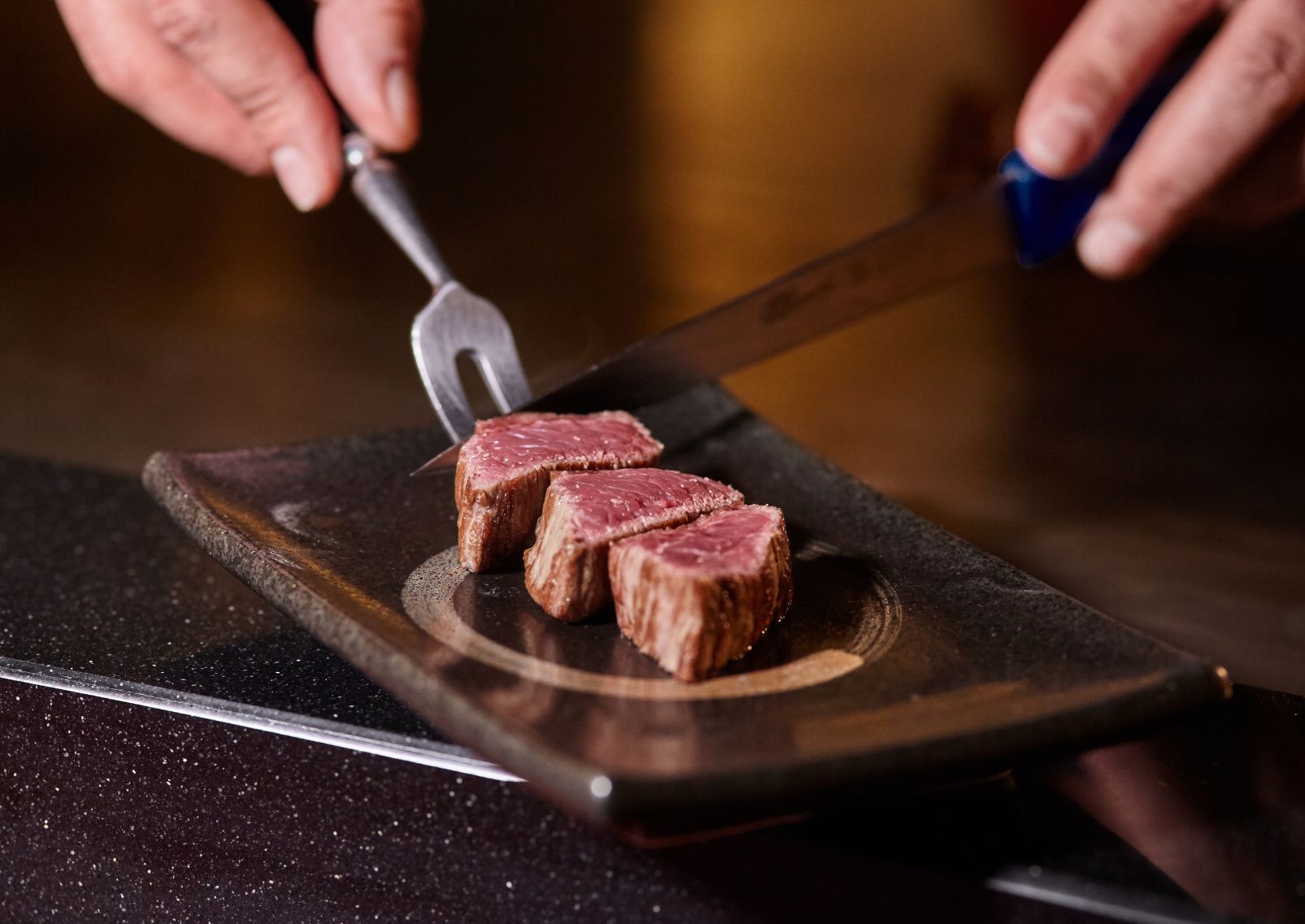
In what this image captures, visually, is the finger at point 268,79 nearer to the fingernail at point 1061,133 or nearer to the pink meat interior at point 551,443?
the pink meat interior at point 551,443

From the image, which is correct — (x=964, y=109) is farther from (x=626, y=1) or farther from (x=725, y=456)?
(x=725, y=456)

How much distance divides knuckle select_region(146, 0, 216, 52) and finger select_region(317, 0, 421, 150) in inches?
11.6

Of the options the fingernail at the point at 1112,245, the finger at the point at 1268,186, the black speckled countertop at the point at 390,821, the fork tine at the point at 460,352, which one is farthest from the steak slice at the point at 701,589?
the finger at the point at 1268,186

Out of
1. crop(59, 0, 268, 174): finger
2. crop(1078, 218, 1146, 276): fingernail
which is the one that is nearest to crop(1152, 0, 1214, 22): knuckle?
crop(1078, 218, 1146, 276): fingernail

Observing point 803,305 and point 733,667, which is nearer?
point 733,667

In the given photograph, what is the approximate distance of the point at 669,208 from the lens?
7.79 m

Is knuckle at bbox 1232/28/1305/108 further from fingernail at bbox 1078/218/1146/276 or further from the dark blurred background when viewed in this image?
the dark blurred background

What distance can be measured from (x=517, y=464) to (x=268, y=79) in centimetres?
118

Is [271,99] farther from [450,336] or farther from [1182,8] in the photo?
[1182,8]

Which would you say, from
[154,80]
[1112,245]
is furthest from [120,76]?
[1112,245]

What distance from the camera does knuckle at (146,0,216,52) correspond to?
2.56 meters

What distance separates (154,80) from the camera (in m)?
2.92

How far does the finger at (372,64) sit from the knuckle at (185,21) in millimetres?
295

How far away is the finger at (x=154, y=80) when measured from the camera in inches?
112
